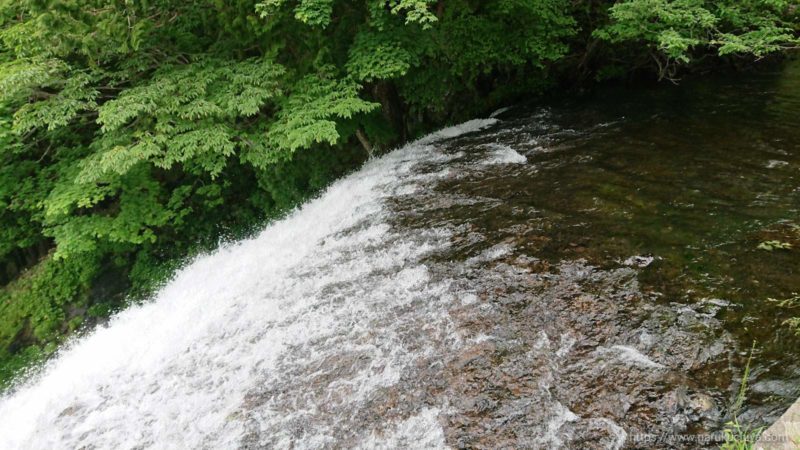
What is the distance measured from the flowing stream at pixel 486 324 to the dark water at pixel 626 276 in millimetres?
19

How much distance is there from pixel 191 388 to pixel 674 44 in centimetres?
785

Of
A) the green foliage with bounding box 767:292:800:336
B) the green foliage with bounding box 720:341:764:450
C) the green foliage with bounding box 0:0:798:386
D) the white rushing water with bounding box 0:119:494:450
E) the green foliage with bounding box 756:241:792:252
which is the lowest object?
the green foliage with bounding box 756:241:792:252

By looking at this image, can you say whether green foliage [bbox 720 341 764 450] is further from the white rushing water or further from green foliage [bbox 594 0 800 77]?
green foliage [bbox 594 0 800 77]

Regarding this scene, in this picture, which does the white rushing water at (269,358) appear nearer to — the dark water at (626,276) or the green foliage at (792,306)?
the dark water at (626,276)

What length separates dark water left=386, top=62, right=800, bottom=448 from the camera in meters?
3.07

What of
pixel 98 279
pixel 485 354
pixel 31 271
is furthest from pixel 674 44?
pixel 31 271

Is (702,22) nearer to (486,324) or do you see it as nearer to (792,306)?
(792,306)

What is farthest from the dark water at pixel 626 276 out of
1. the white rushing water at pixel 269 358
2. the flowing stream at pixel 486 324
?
the white rushing water at pixel 269 358

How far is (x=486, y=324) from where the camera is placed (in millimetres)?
3949

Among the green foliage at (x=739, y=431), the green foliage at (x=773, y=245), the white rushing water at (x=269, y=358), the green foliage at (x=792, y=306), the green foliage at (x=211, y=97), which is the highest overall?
the green foliage at (x=211, y=97)

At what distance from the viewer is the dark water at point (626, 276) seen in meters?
3.07

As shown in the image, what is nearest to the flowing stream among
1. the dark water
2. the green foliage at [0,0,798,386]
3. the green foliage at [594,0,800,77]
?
the dark water

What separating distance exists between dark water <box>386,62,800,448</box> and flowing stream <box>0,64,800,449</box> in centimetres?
2

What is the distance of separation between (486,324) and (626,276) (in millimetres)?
1377
